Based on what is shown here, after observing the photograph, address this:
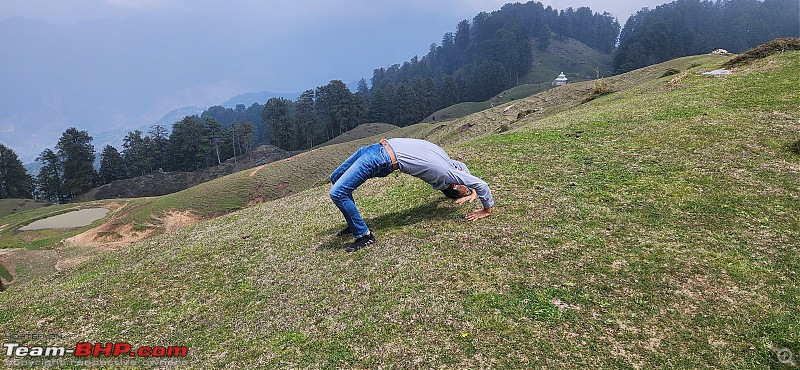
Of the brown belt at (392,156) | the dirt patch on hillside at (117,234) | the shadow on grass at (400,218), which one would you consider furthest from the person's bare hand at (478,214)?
the dirt patch on hillside at (117,234)

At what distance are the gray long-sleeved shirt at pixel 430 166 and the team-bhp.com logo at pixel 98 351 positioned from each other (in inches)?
209

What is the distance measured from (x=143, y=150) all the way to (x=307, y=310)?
120 m

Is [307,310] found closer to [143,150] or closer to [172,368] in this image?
[172,368]

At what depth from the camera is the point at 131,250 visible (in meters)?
14.1

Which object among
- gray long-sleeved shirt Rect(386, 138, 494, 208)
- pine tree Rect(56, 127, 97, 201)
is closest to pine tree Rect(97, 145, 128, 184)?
pine tree Rect(56, 127, 97, 201)

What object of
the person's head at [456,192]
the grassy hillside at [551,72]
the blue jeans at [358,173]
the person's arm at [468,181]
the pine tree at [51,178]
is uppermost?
the grassy hillside at [551,72]

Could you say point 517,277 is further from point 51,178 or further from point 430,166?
point 51,178

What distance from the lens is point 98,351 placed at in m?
6.54

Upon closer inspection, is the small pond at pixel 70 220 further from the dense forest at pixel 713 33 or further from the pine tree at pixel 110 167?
the dense forest at pixel 713 33

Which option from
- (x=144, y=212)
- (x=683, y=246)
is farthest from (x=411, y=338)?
(x=144, y=212)

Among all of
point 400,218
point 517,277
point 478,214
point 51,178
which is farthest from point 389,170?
point 51,178

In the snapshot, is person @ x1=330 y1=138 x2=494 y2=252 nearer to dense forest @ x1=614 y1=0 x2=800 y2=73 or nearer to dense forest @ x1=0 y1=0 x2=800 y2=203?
dense forest @ x1=0 y1=0 x2=800 y2=203

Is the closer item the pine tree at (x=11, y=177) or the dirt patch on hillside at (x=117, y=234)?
the dirt patch on hillside at (x=117, y=234)

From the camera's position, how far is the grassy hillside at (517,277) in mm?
5520
